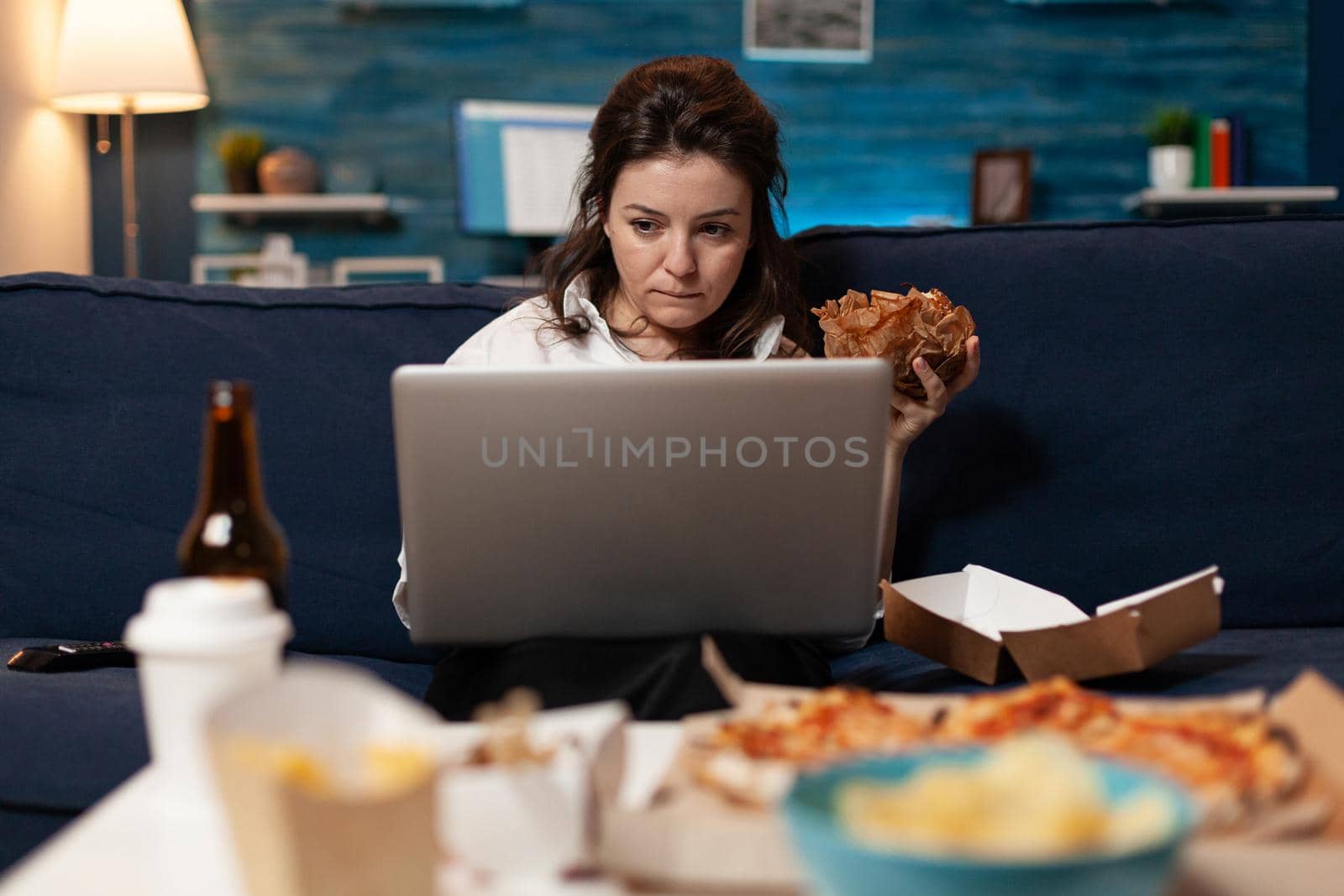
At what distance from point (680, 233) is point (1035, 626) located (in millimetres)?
650

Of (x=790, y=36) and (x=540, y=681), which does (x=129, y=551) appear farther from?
(x=790, y=36)

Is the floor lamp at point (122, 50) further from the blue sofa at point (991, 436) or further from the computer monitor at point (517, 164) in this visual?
the blue sofa at point (991, 436)

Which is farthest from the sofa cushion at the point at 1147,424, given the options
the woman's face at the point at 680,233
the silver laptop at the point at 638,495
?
the silver laptop at the point at 638,495

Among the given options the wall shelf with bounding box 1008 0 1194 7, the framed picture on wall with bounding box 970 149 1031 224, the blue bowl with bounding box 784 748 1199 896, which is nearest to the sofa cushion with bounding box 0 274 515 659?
the blue bowl with bounding box 784 748 1199 896

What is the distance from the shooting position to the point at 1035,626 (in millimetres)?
1399

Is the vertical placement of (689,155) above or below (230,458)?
above

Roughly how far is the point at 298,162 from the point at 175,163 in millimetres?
501

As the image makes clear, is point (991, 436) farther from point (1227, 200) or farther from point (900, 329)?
point (1227, 200)

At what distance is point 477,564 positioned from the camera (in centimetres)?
105

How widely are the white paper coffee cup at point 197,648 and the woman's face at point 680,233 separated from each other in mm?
1017

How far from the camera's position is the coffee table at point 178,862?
0.59m

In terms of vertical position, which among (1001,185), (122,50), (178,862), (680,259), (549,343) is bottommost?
(178,862)

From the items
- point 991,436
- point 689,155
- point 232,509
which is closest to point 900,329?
point 991,436

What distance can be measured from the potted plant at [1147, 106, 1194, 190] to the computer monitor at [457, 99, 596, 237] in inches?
72.3
